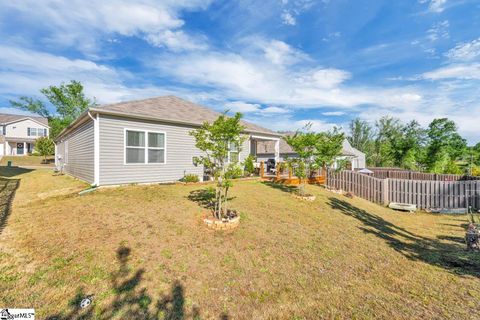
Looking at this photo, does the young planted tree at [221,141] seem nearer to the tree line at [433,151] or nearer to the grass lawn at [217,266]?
the grass lawn at [217,266]

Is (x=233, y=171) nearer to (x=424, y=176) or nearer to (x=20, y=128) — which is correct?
(x=424, y=176)

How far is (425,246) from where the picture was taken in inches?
234

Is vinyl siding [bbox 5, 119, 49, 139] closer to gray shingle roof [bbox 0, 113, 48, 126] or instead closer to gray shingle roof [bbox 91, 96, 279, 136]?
gray shingle roof [bbox 0, 113, 48, 126]

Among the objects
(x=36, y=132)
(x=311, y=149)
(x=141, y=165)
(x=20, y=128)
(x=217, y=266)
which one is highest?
(x=20, y=128)

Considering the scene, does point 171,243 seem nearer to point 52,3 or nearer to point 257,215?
point 257,215

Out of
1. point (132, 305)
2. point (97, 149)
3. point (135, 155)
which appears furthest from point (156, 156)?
point (132, 305)

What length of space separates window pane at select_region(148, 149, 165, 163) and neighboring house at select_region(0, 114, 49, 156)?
1655 inches

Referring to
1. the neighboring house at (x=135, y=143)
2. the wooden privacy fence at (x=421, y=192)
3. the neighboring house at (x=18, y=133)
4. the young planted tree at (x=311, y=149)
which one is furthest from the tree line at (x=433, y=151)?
the neighboring house at (x=18, y=133)

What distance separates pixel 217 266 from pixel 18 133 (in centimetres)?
5214

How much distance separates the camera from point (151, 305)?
9.57 feet

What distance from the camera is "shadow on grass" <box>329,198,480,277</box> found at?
471 cm

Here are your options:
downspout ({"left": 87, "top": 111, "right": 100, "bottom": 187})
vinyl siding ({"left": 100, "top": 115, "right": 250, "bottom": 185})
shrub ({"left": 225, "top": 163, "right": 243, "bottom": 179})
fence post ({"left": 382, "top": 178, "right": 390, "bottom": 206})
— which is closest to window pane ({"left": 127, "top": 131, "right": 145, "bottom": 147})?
vinyl siding ({"left": 100, "top": 115, "right": 250, "bottom": 185})

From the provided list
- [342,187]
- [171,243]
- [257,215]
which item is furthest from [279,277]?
[342,187]

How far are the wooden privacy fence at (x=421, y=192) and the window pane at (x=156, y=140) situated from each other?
11267mm
